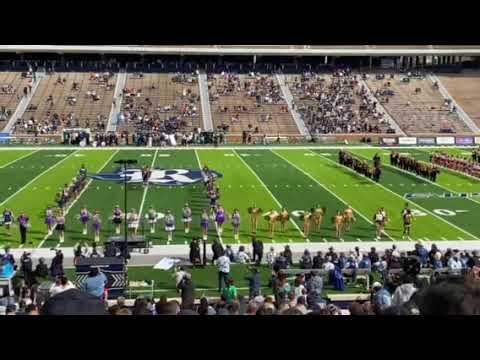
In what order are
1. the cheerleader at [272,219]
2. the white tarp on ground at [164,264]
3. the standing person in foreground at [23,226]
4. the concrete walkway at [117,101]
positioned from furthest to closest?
1. the concrete walkway at [117,101]
2. the cheerleader at [272,219]
3. the standing person in foreground at [23,226]
4. the white tarp on ground at [164,264]

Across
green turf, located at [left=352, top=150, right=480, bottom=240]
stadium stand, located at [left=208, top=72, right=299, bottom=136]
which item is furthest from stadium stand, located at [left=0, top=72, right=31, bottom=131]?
green turf, located at [left=352, top=150, right=480, bottom=240]

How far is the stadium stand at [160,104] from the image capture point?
4669 centimetres

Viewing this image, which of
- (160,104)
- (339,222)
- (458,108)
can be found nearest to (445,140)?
(458,108)

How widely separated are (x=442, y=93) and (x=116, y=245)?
1786 inches

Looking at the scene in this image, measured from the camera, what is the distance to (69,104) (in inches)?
2002

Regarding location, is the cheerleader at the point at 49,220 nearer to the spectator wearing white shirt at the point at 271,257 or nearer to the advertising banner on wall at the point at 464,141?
the spectator wearing white shirt at the point at 271,257

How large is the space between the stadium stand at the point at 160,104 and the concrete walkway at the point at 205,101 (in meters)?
0.35

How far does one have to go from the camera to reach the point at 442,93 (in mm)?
55094

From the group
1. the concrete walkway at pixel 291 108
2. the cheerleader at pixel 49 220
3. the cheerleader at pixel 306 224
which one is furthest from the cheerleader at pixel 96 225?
the concrete walkway at pixel 291 108

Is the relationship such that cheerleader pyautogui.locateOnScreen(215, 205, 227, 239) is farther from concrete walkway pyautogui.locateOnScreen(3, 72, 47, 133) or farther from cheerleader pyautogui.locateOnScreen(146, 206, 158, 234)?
concrete walkway pyautogui.locateOnScreen(3, 72, 47, 133)

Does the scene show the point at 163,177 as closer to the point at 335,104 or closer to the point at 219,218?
the point at 219,218

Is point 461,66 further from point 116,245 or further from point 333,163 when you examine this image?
Answer: point 116,245

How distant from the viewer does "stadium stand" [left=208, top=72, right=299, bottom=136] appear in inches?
1885
